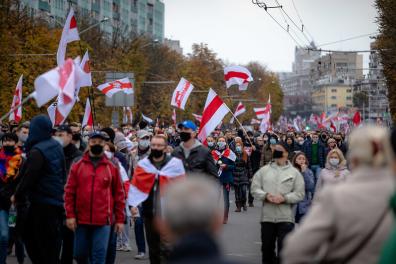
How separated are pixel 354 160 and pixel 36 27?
152 ft

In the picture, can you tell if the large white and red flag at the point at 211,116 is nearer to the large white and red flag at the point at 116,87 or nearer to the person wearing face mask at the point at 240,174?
the person wearing face mask at the point at 240,174

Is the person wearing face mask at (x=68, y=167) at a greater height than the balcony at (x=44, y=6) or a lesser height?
lesser

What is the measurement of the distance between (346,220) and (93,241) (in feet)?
19.0

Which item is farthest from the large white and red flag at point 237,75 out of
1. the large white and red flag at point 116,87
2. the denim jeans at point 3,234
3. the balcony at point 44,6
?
the balcony at point 44,6

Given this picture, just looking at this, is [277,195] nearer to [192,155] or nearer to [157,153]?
[192,155]

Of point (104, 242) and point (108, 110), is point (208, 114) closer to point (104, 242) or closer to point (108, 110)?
point (104, 242)

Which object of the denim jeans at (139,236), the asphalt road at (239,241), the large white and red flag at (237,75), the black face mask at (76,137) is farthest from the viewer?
the large white and red flag at (237,75)

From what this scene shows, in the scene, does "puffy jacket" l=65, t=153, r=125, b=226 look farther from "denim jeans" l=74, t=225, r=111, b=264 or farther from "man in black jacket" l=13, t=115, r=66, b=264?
"man in black jacket" l=13, t=115, r=66, b=264

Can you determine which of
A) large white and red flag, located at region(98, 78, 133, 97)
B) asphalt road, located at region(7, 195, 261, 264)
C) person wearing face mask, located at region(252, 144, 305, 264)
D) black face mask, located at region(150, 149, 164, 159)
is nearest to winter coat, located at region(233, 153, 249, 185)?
asphalt road, located at region(7, 195, 261, 264)

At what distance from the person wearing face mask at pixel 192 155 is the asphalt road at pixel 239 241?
3.07 ft

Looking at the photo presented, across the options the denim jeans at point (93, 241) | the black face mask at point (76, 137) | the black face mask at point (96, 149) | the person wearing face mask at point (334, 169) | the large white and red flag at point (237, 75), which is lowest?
the denim jeans at point (93, 241)

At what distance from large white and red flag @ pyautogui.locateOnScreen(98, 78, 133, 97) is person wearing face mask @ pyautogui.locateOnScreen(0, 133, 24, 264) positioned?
2208 centimetres

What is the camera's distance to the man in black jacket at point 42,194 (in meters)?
10.9

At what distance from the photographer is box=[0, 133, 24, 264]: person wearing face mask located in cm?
1238
